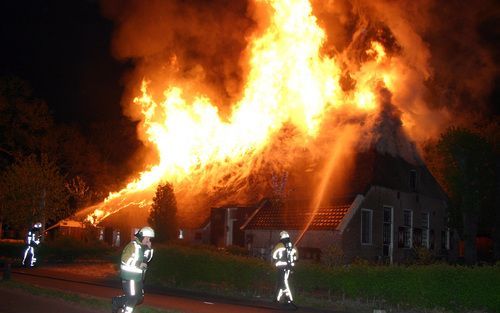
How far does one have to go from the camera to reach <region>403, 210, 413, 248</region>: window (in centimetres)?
2661

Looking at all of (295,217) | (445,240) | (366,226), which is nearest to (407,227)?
(366,226)

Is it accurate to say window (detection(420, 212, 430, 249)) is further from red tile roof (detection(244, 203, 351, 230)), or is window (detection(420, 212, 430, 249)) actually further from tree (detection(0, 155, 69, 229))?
tree (detection(0, 155, 69, 229))

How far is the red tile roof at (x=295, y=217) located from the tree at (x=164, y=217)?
4.22 meters

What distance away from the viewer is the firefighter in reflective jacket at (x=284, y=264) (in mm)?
15461

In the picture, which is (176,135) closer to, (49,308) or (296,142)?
(296,142)

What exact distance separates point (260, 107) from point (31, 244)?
15.2m

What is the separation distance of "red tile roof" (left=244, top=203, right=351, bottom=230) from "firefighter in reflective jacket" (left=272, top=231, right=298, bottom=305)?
7.44m

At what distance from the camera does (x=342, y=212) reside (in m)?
23.4

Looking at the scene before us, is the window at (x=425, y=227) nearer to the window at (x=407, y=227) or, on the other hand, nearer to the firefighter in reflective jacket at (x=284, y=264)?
the window at (x=407, y=227)

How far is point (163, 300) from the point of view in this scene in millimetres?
16219

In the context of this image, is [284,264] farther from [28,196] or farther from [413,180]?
[28,196]

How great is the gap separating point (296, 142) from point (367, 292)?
15737mm

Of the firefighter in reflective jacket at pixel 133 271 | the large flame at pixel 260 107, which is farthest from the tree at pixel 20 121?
the firefighter in reflective jacket at pixel 133 271

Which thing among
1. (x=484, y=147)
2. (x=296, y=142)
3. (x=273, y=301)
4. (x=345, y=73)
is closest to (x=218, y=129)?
(x=296, y=142)
